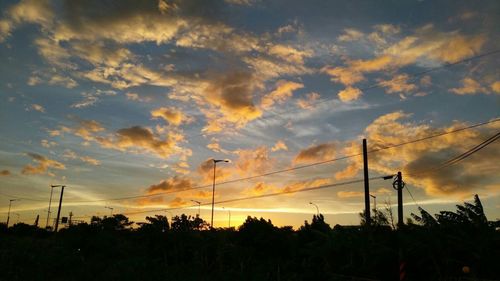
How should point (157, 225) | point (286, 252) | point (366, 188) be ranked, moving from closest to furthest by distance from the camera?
point (366, 188) → point (286, 252) → point (157, 225)

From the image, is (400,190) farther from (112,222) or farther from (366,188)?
(112,222)

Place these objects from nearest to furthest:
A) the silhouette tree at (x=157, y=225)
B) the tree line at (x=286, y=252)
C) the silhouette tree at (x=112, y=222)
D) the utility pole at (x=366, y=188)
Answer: the tree line at (x=286, y=252) → the utility pole at (x=366, y=188) → the silhouette tree at (x=157, y=225) → the silhouette tree at (x=112, y=222)

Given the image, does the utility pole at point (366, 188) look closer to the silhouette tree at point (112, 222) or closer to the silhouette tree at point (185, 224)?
the silhouette tree at point (185, 224)

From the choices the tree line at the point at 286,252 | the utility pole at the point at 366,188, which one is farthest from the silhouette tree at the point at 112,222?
the utility pole at the point at 366,188

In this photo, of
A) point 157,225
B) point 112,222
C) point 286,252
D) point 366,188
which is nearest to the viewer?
point 366,188

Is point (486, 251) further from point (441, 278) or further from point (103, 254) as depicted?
point (103, 254)

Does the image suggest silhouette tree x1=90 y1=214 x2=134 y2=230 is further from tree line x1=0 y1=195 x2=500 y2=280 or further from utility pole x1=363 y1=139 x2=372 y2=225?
utility pole x1=363 y1=139 x2=372 y2=225

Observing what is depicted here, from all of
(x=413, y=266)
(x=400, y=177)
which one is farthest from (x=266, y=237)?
(x=413, y=266)

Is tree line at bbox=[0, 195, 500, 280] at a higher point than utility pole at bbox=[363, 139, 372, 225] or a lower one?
lower

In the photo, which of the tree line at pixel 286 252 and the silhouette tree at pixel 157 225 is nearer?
the tree line at pixel 286 252

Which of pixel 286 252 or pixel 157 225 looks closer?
pixel 286 252

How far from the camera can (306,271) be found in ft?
85.3

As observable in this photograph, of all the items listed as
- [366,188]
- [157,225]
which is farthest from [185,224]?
[366,188]

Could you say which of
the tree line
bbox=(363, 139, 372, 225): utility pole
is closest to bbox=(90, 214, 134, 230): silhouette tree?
the tree line
